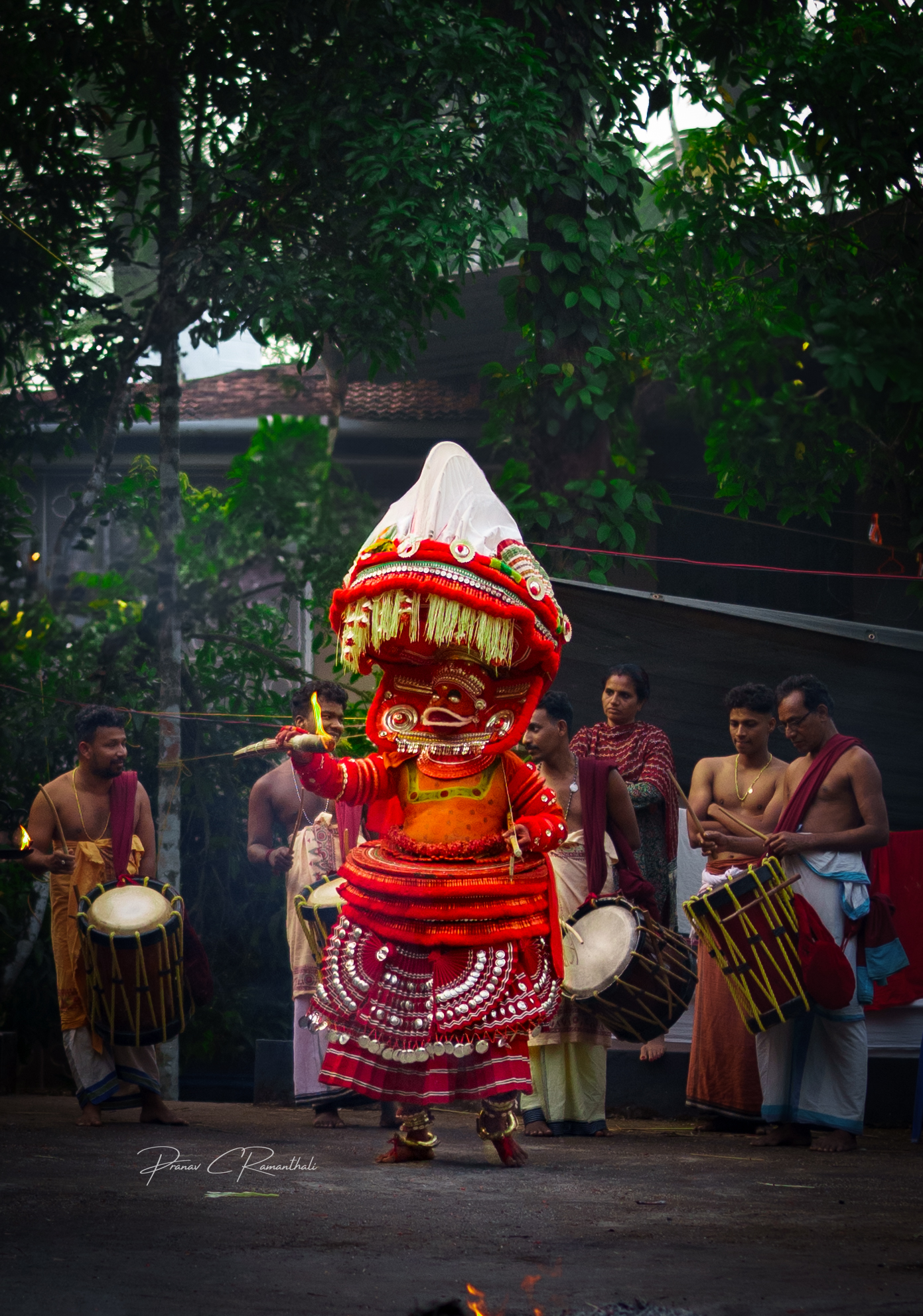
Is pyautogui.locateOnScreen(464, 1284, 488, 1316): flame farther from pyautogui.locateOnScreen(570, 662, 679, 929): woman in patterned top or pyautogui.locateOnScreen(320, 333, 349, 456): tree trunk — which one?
pyautogui.locateOnScreen(320, 333, 349, 456): tree trunk

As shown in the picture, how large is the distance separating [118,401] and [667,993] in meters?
6.49

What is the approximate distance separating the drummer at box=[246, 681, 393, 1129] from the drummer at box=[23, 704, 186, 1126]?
1.90 feet

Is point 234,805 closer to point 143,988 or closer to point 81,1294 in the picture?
point 143,988

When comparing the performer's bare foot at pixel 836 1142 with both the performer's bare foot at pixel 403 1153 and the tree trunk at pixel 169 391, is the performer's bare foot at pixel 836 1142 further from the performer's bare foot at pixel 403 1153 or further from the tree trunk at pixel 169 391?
the tree trunk at pixel 169 391

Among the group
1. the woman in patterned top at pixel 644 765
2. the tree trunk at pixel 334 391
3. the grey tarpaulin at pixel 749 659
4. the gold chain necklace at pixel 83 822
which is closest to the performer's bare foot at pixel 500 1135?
the woman in patterned top at pixel 644 765

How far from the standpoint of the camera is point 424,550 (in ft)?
18.0

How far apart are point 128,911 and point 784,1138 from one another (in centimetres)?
294

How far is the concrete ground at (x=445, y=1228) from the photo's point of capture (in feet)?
11.3

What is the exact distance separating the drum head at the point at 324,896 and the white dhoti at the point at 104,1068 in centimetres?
98

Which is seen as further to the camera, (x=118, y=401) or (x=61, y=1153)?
(x=118, y=401)

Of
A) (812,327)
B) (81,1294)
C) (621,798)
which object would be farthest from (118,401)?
(81,1294)

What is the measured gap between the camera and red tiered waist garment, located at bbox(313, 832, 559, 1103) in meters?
5.36

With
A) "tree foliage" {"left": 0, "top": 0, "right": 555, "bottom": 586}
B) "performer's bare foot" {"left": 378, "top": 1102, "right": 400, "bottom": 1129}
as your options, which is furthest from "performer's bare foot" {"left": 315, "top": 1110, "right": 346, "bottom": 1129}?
"tree foliage" {"left": 0, "top": 0, "right": 555, "bottom": 586}

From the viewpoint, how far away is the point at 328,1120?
677 cm
